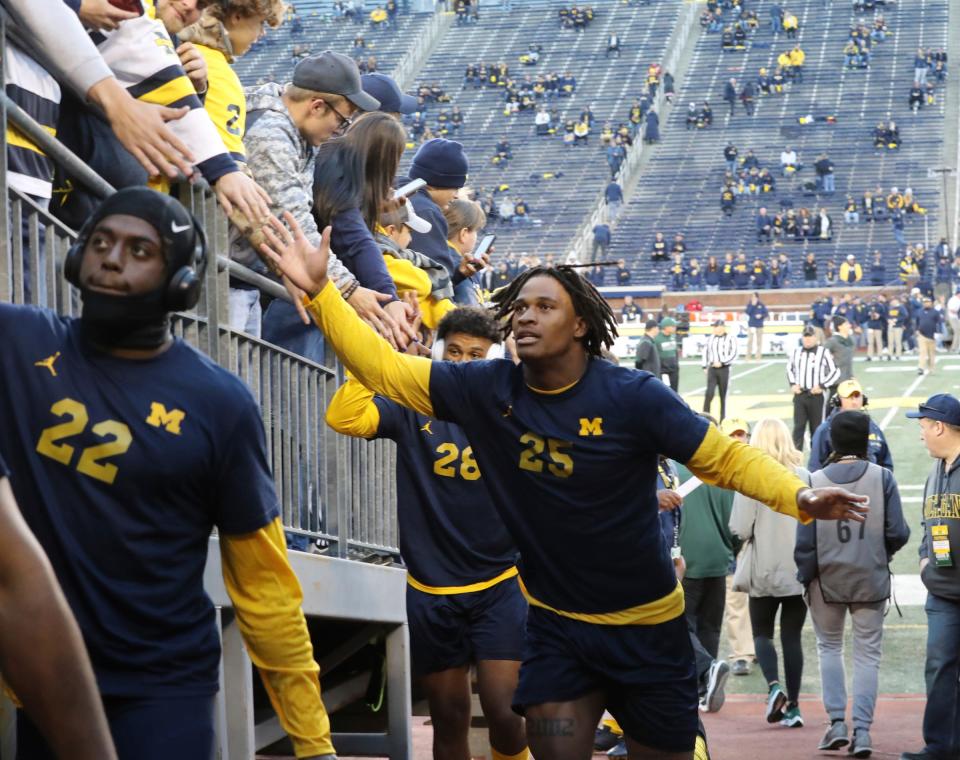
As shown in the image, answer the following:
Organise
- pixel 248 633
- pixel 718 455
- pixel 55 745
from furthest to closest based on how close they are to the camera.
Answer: pixel 718 455
pixel 248 633
pixel 55 745

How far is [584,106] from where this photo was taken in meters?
62.6

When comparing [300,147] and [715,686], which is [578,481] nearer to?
[300,147]

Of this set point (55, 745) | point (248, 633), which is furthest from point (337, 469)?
point (55, 745)

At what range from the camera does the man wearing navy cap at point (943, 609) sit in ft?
26.9

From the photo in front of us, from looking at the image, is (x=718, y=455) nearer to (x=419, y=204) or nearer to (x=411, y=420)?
(x=411, y=420)

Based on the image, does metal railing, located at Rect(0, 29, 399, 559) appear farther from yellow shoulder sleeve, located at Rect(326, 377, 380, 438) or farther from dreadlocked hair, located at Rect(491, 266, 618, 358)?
dreadlocked hair, located at Rect(491, 266, 618, 358)

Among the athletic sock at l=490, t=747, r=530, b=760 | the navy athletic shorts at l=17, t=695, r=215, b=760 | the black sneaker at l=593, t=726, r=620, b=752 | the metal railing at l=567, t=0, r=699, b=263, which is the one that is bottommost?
the black sneaker at l=593, t=726, r=620, b=752

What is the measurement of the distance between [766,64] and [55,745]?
63178mm

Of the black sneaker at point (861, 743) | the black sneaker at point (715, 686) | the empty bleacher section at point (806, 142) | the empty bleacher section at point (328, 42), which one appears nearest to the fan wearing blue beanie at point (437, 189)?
the black sneaker at point (861, 743)

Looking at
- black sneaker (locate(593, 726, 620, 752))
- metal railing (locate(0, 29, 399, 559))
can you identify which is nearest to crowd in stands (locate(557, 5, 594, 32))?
black sneaker (locate(593, 726, 620, 752))

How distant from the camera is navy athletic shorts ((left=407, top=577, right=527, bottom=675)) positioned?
591cm

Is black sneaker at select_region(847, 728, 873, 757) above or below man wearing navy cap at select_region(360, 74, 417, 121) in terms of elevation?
below

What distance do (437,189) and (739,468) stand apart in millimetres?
3335

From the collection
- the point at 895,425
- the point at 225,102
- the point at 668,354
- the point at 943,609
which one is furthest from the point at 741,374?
the point at 225,102
